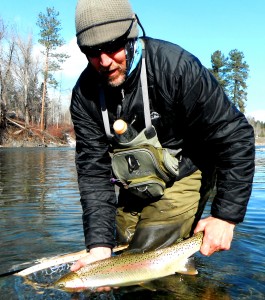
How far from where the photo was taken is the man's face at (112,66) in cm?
302

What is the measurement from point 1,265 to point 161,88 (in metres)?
2.62

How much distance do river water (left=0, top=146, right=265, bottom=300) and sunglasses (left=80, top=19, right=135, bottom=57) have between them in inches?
74.0

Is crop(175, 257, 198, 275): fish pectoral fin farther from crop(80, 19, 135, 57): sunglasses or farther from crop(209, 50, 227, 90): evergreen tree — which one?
crop(209, 50, 227, 90): evergreen tree

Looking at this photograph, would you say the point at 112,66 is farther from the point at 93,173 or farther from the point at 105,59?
the point at 93,173

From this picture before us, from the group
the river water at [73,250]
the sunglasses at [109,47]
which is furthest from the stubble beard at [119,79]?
the river water at [73,250]

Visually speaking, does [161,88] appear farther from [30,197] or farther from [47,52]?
[47,52]

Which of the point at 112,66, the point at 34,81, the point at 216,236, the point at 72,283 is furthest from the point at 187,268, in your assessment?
the point at 34,81

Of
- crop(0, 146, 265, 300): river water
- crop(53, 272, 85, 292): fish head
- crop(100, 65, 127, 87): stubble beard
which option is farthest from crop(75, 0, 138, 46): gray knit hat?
crop(0, 146, 265, 300): river water

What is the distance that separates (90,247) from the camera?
11.4ft

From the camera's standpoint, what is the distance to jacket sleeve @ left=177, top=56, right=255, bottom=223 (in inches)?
121

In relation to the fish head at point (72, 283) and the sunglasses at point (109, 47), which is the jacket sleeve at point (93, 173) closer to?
the fish head at point (72, 283)

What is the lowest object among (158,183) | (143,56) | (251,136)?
(158,183)

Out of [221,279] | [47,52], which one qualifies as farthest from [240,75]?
[221,279]

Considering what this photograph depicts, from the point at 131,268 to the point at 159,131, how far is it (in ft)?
3.62
